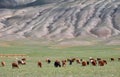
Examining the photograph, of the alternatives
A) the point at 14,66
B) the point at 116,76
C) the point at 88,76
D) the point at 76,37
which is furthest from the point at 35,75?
the point at 76,37

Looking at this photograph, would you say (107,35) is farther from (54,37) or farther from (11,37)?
(11,37)

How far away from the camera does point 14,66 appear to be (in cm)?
4484

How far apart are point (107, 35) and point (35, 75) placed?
16272 cm

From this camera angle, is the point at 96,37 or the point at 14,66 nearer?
the point at 14,66

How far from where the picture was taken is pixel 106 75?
3450 cm

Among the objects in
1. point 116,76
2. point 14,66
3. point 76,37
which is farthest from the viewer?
point 76,37

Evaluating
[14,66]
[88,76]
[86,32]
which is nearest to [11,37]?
[86,32]

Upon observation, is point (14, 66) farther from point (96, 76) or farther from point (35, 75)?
point (96, 76)

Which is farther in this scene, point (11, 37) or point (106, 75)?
point (11, 37)

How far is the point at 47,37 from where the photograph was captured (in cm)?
19638

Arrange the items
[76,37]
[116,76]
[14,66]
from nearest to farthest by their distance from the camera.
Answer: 1. [116,76]
2. [14,66]
3. [76,37]

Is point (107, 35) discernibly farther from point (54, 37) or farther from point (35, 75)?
point (35, 75)

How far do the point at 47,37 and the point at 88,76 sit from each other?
162941mm

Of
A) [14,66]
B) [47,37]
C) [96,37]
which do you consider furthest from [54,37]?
[14,66]
